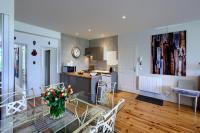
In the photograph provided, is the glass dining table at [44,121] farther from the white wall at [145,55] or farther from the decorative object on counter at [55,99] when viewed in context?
the white wall at [145,55]

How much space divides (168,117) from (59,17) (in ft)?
12.2

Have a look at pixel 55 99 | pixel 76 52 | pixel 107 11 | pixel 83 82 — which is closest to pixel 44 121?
pixel 55 99

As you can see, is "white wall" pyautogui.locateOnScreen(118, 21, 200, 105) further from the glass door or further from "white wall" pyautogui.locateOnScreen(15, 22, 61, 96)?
the glass door

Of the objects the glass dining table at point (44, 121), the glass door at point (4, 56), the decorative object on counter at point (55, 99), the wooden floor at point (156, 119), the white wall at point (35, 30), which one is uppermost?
the white wall at point (35, 30)

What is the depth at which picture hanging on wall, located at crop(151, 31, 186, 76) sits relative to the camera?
12.1ft

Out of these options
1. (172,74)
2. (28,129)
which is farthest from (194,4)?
(28,129)

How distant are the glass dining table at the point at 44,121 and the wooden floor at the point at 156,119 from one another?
0.88 metres

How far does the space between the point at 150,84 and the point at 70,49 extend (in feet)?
11.8

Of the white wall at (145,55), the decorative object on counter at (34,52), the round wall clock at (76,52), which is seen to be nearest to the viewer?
the white wall at (145,55)

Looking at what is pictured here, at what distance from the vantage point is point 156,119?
9.04 feet

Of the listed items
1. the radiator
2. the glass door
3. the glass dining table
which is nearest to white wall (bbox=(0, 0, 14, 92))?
the glass door

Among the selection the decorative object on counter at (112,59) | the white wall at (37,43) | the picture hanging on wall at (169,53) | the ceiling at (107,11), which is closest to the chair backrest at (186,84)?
the picture hanging on wall at (169,53)

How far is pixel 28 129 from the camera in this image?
1.48 m

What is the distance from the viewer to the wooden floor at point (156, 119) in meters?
2.34
